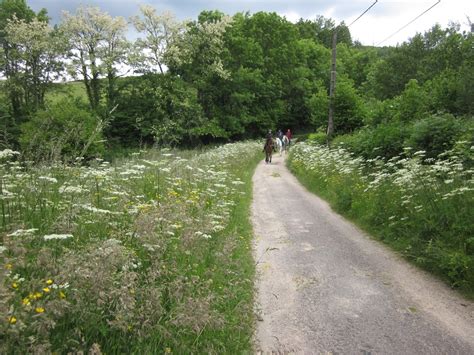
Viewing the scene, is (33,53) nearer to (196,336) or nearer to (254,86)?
(254,86)

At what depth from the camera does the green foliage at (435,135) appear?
32.4 ft

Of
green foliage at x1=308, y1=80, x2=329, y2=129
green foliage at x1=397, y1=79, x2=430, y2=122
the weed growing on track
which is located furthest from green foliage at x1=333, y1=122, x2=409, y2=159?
green foliage at x1=308, y1=80, x2=329, y2=129

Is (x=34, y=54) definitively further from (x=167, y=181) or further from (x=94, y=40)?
(x=167, y=181)

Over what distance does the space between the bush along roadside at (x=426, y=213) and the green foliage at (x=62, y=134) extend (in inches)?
213

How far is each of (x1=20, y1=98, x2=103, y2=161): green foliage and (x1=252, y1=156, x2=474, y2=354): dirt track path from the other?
105 inches

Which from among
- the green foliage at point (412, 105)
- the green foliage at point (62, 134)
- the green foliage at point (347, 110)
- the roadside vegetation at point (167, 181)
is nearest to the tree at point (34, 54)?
the roadside vegetation at point (167, 181)

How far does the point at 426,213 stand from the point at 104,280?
6221mm

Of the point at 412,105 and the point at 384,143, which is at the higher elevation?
the point at 412,105

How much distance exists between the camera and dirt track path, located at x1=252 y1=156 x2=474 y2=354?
13.2 feet

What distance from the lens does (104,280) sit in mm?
2564

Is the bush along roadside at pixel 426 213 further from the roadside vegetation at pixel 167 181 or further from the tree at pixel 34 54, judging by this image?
the tree at pixel 34 54

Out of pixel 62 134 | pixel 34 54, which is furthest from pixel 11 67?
pixel 62 134

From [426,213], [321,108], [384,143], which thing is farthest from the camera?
[321,108]

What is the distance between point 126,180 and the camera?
270 inches
